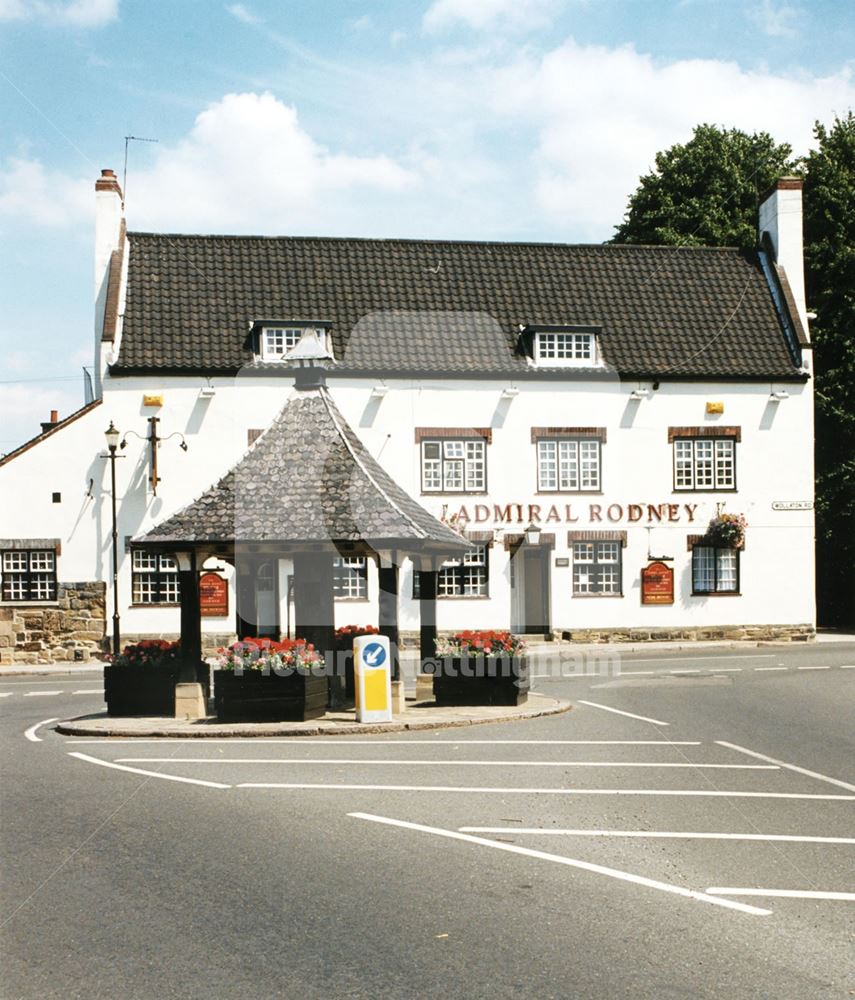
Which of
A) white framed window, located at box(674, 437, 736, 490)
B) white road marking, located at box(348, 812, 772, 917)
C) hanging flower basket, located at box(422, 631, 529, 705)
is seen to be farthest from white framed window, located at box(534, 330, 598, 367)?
white road marking, located at box(348, 812, 772, 917)

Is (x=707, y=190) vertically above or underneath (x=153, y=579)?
above

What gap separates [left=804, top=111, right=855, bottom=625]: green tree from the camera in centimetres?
4169

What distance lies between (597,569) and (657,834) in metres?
27.2

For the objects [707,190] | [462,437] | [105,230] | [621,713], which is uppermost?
[707,190]

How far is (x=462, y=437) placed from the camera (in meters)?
36.4

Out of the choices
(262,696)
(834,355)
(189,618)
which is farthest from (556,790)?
(834,355)

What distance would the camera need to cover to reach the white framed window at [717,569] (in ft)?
123

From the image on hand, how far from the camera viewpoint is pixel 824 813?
1080cm

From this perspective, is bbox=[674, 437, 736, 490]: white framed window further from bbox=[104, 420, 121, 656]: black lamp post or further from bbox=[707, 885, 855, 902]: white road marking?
bbox=[707, 885, 855, 902]: white road marking

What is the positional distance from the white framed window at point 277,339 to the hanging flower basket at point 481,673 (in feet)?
55.7

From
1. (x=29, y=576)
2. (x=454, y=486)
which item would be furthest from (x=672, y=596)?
(x=29, y=576)

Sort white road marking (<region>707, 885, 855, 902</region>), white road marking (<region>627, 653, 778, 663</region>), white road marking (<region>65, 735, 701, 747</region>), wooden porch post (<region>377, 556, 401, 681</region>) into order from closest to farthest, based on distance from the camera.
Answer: white road marking (<region>707, 885, 855, 902</region>) < white road marking (<region>65, 735, 701, 747</region>) < wooden porch post (<region>377, 556, 401, 681</region>) < white road marking (<region>627, 653, 778, 663</region>)

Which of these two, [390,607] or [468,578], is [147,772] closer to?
[390,607]

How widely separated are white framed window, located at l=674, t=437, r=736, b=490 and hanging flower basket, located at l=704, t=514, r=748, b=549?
0.91m
